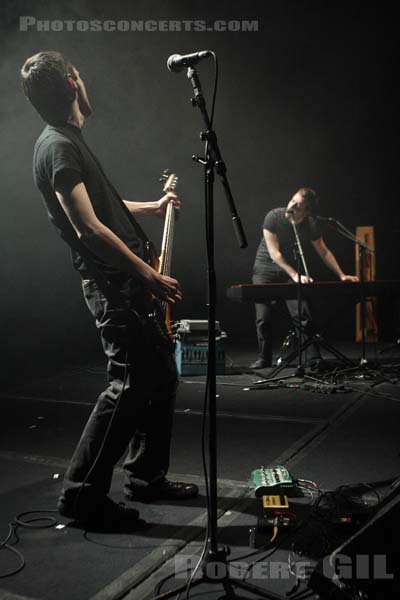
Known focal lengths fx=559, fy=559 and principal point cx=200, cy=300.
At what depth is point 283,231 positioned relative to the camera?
5402 millimetres

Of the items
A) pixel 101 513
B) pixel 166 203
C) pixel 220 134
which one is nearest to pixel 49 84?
pixel 166 203

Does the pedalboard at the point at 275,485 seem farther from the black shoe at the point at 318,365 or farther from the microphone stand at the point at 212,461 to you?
the black shoe at the point at 318,365

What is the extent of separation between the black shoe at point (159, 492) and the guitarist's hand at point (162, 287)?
30.0 inches

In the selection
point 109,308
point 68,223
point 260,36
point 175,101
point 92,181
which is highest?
point 260,36

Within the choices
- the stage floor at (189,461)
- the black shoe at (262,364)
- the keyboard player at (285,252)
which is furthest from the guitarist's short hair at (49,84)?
the black shoe at (262,364)

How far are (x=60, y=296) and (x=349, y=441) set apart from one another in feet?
17.3

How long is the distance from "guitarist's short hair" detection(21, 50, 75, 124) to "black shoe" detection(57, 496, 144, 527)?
1.37 metres

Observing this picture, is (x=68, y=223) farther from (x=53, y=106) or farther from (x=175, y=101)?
(x=175, y=101)

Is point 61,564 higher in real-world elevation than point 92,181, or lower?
lower

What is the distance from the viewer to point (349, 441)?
3012 mm

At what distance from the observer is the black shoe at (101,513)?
196 cm

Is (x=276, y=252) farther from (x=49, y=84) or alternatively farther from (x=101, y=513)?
(x=101, y=513)

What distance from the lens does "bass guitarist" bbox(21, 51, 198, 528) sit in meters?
1.89

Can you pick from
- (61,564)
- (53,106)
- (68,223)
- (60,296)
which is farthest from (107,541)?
(60,296)
